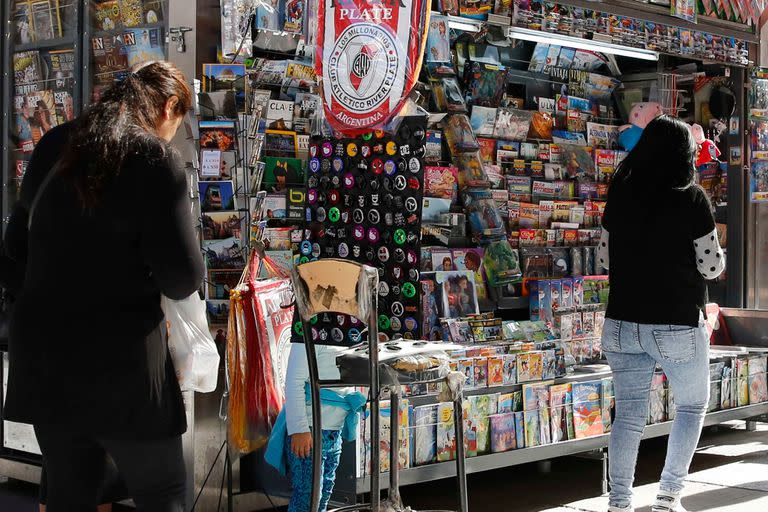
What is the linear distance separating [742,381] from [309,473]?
11.6 feet

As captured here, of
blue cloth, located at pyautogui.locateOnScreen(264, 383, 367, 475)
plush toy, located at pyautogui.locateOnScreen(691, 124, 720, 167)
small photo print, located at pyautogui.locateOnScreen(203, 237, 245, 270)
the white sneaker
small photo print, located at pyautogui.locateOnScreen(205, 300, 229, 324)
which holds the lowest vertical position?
the white sneaker

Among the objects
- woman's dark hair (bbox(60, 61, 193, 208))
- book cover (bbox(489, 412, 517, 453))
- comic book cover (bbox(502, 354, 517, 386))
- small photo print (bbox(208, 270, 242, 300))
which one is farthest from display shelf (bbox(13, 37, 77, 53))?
woman's dark hair (bbox(60, 61, 193, 208))

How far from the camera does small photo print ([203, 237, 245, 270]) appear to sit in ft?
16.2

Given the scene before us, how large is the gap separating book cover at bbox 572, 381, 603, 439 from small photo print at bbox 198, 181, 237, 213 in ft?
6.55

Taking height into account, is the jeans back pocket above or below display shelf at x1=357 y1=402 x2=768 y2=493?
above

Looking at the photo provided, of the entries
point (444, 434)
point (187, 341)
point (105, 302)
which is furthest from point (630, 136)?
point (105, 302)

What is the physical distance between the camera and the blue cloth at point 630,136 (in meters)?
7.39

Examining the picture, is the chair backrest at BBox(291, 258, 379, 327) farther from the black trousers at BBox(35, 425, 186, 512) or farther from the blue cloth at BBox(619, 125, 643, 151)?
the blue cloth at BBox(619, 125, 643, 151)

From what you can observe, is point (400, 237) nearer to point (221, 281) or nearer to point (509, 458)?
point (221, 281)

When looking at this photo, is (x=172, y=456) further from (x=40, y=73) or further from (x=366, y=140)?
(x=40, y=73)

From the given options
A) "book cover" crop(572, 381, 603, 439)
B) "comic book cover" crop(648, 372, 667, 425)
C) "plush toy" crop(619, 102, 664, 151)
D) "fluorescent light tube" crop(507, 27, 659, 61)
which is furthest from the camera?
"plush toy" crop(619, 102, 664, 151)

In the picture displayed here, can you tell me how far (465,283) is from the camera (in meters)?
6.05

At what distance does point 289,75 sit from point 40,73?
1358mm

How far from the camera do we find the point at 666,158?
14.2 ft
